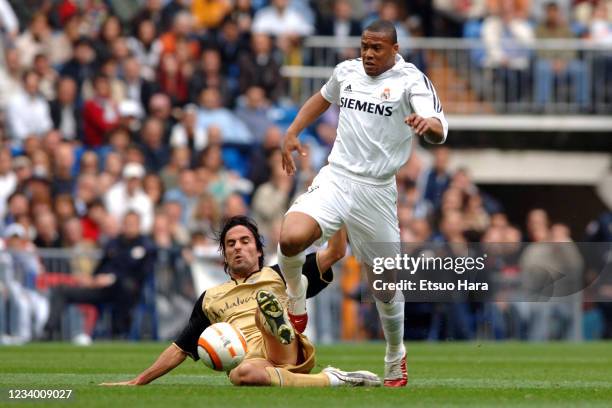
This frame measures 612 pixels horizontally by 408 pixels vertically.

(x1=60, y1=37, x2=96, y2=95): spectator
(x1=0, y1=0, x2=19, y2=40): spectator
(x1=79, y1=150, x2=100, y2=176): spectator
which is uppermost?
(x1=0, y1=0, x2=19, y2=40): spectator

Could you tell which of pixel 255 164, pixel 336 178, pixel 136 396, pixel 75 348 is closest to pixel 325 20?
pixel 255 164

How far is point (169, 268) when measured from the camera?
73.3 feet

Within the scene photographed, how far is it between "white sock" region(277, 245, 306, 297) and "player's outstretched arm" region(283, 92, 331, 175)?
76cm

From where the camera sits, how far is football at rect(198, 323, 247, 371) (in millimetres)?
11141

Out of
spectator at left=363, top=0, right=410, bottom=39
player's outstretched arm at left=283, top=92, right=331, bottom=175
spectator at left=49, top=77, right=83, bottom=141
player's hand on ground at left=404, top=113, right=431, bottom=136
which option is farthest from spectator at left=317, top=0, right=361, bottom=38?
player's hand on ground at left=404, top=113, right=431, bottom=136

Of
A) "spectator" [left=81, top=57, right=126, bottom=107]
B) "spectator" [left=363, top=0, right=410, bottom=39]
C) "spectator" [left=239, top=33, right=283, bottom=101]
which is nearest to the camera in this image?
"spectator" [left=81, top=57, right=126, bottom=107]

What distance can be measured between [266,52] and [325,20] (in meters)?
2.05

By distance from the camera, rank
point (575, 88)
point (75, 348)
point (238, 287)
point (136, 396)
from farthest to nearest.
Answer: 1. point (575, 88)
2. point (75, 348)
3. point (238, 287)
4. point (136, 396)

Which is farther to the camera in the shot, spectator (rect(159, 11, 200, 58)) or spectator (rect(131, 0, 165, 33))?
spectator (rect(131, 0, 165, 33))

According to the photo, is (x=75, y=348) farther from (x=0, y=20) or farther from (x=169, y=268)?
(x=0, y=20)

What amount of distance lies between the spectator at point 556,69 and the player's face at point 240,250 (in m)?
16.0

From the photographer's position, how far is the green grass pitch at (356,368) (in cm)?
1026

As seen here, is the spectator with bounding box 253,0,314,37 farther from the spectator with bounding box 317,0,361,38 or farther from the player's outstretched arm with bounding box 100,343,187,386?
the player's outstretched arm with bounding box 100,343,187,386

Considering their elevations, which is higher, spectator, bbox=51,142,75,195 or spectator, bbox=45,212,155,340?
spectator, bbox=51,142,75,195
